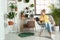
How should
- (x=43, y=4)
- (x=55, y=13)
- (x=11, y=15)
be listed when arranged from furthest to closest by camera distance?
(x=43, y=4), (x=55, y=13), (x=11, y=15)

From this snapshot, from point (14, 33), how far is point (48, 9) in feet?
5.68

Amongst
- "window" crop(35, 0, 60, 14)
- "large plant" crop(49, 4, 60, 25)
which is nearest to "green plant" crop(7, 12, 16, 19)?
"window" crop(35, 0, 60, 14)

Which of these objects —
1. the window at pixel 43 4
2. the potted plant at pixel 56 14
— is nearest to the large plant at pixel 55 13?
the potted plant at pixel 56 14

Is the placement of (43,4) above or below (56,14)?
above

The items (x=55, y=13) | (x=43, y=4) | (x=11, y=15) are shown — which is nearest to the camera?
(x=11, y=15)

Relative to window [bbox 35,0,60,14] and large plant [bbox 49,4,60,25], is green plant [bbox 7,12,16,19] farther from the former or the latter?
large plant [bbox 49,4,60,25]

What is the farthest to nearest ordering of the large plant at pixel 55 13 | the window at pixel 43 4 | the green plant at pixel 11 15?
the window at pixel 43 4 → the large plant at pixel 55 13 → the green plant at pixel 11 15

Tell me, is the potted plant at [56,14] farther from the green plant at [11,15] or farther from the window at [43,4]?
the green plant at [11,15]

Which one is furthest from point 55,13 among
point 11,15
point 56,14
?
point 11,15

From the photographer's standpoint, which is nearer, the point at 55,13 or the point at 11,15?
the point at 11,15

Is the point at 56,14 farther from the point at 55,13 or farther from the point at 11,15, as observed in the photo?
the point at 11,15

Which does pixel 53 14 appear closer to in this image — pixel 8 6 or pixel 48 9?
pixel 48 9

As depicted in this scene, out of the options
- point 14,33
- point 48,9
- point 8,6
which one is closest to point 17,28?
point 14,33

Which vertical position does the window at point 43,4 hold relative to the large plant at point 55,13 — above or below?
above
